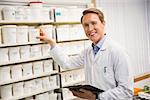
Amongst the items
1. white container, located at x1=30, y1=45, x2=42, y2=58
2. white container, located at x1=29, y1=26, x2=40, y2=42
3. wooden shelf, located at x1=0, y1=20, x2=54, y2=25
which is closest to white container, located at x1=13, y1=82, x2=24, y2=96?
white container, located at x1=30, y1=45, x2=42, y2=58

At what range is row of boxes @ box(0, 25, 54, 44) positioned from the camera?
5.67 ft

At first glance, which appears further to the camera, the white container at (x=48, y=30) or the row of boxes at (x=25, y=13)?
the white container at (x=48, y=30)

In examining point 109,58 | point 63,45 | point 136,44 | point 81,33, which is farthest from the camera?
point 136,44

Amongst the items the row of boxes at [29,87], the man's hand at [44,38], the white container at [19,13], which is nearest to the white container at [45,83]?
the row of boxes at [29,87]

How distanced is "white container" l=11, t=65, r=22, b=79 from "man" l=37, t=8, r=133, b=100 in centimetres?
48

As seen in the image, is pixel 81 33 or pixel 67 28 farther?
pixel 81 33

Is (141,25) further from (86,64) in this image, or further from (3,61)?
(3,61)

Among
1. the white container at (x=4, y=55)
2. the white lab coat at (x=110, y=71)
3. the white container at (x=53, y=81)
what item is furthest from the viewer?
the white container at (x=53, y=81)

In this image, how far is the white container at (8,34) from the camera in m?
1.72

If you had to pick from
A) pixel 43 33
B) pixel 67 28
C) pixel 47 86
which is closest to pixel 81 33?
pixel 67 28

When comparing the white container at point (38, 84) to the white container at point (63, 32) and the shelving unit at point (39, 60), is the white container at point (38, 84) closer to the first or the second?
the shelving unit at point (39, 60)

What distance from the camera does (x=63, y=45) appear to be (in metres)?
2.14

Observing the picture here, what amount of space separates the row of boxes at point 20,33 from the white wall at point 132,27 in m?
1.16

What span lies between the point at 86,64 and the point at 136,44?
1.96 meters
